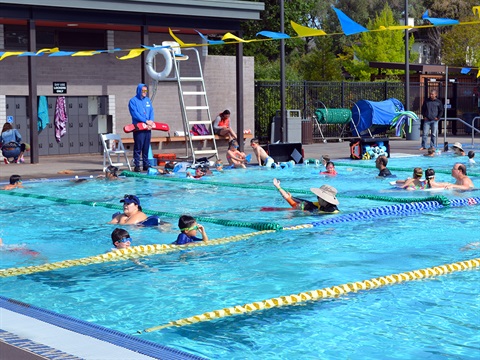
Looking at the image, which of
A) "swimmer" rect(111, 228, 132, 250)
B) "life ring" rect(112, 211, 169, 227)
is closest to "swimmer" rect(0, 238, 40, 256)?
"swimmer" rect(111, 228, 132, 250)

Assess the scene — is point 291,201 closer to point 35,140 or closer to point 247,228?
point 247,228

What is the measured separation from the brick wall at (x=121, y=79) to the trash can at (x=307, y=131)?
6.51 feet

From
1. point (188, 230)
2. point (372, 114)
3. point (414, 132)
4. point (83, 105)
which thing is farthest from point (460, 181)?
point (414, 132)

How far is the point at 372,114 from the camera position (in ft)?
98.7

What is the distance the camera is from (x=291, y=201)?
13.2 metres

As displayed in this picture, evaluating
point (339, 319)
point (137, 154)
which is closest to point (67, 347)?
point (339, 319)

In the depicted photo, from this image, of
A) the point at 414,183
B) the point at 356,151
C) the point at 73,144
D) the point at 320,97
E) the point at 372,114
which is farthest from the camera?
the point at 320,97

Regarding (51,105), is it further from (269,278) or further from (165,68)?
(269,278)

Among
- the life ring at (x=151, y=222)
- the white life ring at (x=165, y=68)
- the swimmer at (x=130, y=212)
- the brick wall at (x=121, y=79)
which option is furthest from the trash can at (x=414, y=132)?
the life ring at (x=151, y=222)

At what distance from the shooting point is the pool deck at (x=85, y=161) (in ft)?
64.0

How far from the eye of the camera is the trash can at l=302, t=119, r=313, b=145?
29.8m

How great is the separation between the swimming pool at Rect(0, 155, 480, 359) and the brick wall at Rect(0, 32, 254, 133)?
9.13 meters

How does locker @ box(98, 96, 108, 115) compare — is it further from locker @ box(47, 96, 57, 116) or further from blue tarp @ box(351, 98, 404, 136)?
blue tarp @ box(351, 98, 404, 136)

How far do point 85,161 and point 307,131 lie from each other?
9692 mm
